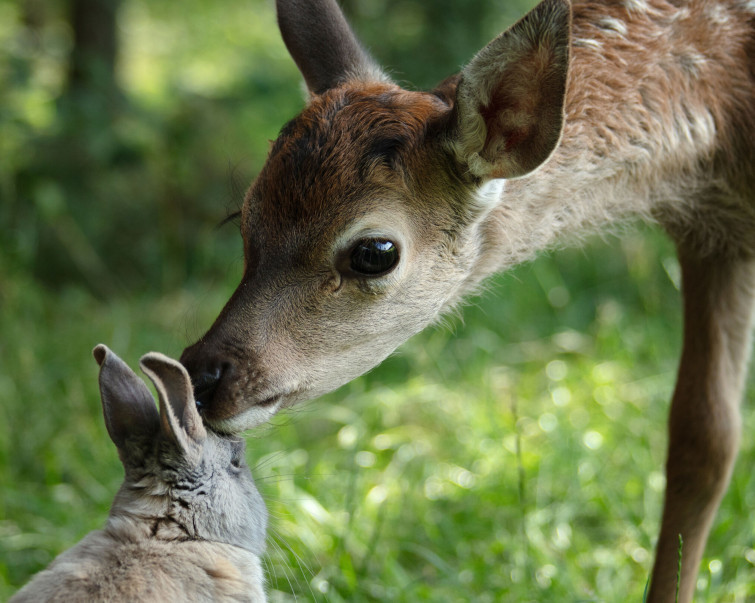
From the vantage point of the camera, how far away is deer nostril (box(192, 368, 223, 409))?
2.82 metres

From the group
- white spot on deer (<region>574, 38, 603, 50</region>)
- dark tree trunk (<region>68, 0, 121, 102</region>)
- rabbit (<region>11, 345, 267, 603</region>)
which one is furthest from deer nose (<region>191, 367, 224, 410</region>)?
dark tree trunk (<region>68, 0, 121, 102</region>)

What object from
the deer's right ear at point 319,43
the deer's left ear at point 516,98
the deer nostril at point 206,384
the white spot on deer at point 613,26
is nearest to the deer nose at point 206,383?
the deer nostril at point 206,384

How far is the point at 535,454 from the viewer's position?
4.91 metres

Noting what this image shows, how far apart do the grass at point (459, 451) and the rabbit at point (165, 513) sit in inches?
18.4

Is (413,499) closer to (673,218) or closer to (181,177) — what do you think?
(673,218)

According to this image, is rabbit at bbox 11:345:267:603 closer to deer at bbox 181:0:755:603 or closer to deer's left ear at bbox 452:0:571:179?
deer at bbox 181:0:755:603

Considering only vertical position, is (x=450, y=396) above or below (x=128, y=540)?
below

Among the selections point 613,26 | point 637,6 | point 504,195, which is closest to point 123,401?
point 504,195

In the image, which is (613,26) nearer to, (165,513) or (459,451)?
(165,513)

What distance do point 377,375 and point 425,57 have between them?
93.0 inches

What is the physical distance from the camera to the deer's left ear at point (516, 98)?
2857 millimetres

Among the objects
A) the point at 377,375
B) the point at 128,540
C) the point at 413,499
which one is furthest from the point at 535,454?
the point at 128,540

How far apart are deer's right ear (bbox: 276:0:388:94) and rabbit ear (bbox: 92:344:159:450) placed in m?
1.58

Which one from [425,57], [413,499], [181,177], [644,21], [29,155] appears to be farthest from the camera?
[181,177]
